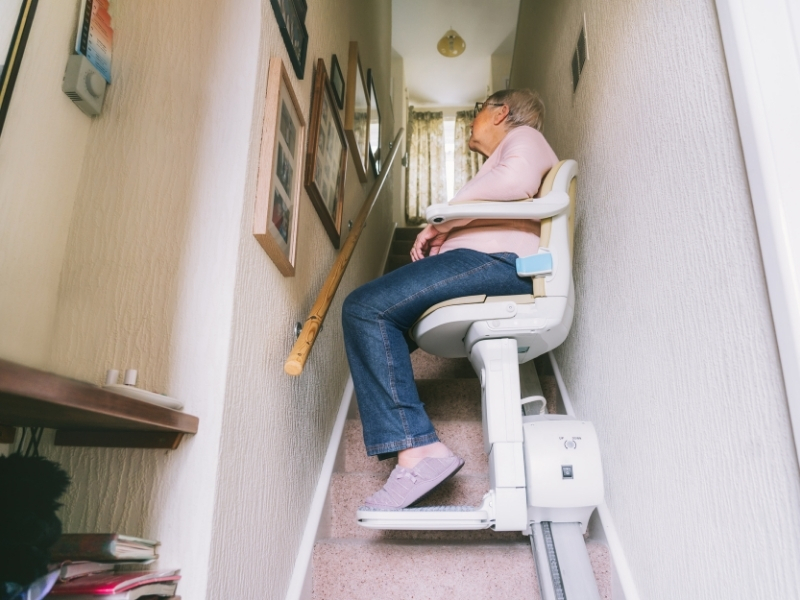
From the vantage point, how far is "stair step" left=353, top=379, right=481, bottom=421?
6.57ft

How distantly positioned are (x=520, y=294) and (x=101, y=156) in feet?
3.21

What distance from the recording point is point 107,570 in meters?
0.86

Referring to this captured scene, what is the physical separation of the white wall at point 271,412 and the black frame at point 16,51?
41 cm

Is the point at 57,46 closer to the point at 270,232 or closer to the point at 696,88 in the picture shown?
the point at 270,232

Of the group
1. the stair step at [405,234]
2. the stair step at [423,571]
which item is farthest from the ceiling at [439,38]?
the stair step at [423,571]

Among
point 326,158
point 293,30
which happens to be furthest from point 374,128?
point 293,30

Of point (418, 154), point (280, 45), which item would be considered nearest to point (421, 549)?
point (280, 45)

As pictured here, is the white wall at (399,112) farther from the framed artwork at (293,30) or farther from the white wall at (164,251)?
the white wall at (164,251)

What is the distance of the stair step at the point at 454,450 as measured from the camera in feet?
5.79

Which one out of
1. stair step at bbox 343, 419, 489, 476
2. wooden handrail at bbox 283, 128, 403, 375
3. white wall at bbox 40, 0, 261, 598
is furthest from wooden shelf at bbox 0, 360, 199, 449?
stair step at bbox 343, 419, 489, 476

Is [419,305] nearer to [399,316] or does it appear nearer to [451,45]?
[399,316]

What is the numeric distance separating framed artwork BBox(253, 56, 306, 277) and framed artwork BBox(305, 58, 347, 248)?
0.43 ft

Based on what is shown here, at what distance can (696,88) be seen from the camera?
97 centimetres

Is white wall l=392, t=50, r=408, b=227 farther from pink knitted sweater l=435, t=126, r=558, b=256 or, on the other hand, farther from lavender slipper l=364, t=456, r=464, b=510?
lavender slipper l=364, t=456, r=464, b=510
